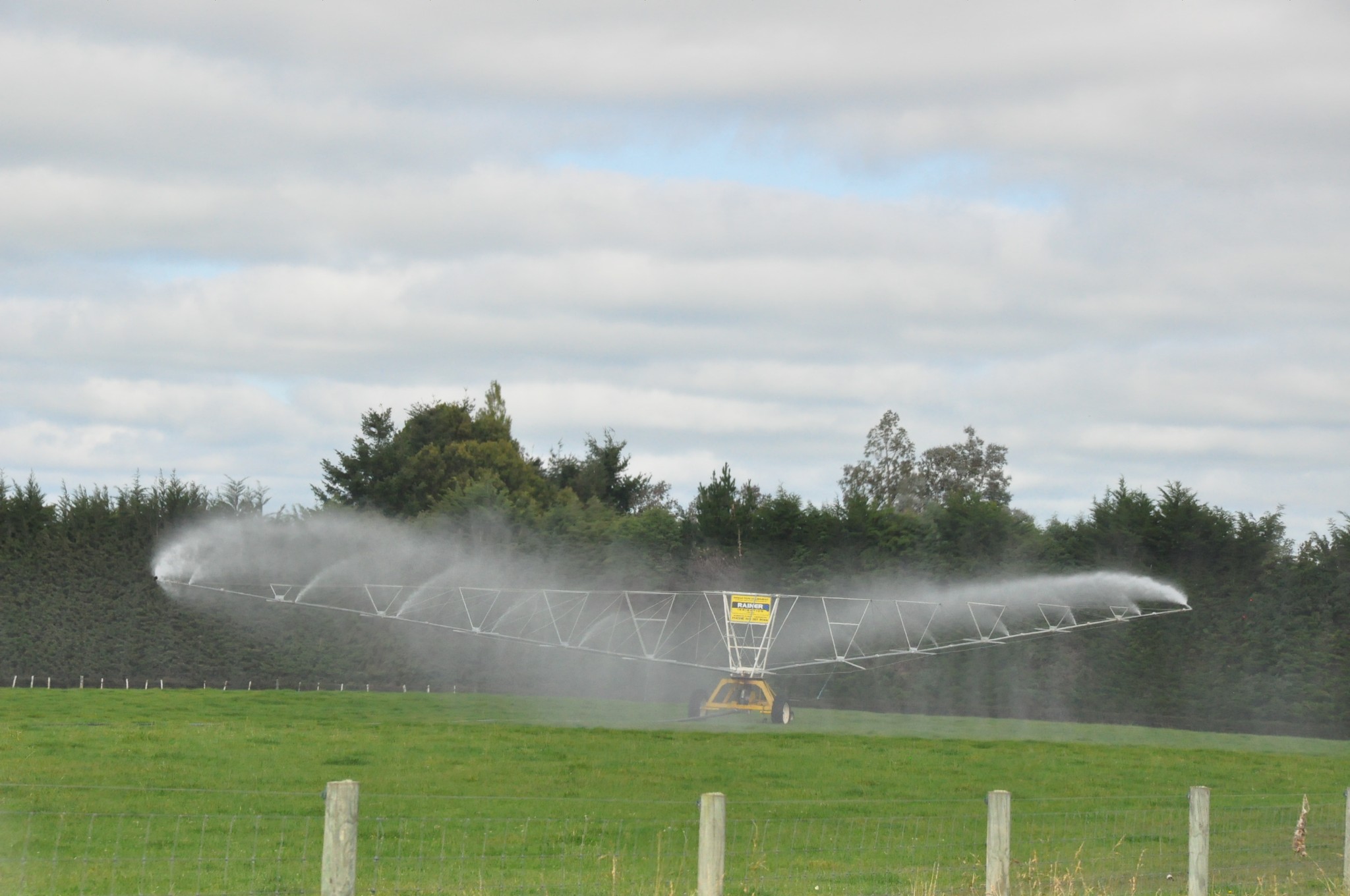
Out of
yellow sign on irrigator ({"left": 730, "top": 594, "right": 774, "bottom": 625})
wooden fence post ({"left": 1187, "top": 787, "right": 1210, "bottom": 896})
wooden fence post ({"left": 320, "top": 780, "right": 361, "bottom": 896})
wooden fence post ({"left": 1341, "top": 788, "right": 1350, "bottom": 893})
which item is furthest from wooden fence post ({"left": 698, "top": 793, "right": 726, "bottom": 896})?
yellow sign on irrigator ({"left": 730, "top": 594, "right": 774, "bottom": 625})

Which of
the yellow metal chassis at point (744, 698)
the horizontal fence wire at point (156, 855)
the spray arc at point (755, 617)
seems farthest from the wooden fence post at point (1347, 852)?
the yellow metal chassis at point (744, 698)

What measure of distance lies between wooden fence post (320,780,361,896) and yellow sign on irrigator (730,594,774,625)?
71.8ft

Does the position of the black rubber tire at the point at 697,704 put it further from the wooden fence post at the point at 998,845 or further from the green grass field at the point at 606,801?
the wooden fence post at the point at 998,845

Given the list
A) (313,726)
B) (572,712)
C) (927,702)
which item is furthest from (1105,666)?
(313,726)

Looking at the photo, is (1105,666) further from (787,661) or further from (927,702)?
(787,661)

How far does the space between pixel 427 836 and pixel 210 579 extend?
80.3 ft

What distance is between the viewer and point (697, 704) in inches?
1149

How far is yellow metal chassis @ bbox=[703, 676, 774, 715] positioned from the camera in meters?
28.2

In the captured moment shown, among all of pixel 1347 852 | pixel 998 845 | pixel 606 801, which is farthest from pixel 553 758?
pixel 998 845

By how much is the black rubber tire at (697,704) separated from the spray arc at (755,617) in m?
0.04

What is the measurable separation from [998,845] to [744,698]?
791 inches

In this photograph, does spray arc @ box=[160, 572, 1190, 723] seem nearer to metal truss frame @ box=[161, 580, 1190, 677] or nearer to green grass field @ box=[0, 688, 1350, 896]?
metal truss frame @ box=[161, 580, 1190, 677]

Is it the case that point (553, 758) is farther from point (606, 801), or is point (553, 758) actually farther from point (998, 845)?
point (998, 845)

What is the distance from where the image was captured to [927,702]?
114 feet
